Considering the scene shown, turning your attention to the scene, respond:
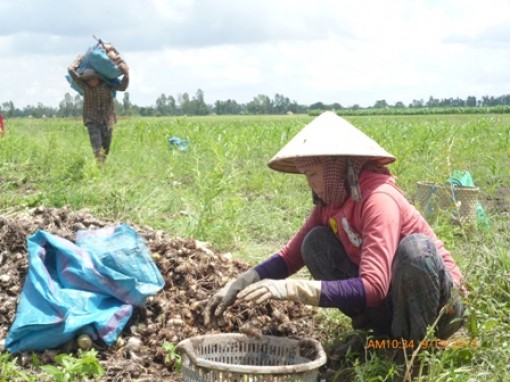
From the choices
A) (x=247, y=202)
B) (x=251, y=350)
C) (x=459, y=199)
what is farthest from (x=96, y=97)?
(x=251, y=350)

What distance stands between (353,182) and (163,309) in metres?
1.16

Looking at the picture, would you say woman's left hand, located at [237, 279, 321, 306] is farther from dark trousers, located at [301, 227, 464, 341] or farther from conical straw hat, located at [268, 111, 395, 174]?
conical straw hat, located at [268, 111, 395, 174]

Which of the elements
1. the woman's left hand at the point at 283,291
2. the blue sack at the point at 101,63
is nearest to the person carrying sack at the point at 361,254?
the woman's left hand at the point at 283,291

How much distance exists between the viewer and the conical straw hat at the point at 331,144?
8.36 ft

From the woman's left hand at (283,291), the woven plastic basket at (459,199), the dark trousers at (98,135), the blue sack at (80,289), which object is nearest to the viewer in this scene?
the woman's left hand at (283,291)

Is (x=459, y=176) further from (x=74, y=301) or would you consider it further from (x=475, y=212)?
(x=74, y=301)

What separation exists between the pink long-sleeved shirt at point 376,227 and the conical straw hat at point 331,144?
0.12 m

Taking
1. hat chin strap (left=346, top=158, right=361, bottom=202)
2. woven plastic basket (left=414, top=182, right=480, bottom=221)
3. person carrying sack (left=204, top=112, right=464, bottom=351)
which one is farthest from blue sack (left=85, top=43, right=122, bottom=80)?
hat chin strap (left=346, top=158, right=361, bottom=202)

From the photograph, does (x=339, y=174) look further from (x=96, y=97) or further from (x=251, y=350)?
(x=96, y=97)

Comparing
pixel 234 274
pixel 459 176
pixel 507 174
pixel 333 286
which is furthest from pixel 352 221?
pixel 507 174

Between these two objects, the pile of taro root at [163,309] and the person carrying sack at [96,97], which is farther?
the person carrying sack at [96,97]

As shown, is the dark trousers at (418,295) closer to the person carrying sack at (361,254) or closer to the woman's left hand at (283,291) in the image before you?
the person carrying sack at (361,254)

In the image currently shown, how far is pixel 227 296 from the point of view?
275cm

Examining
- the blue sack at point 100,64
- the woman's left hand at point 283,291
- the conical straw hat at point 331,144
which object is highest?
the blue sack at point 100,64
